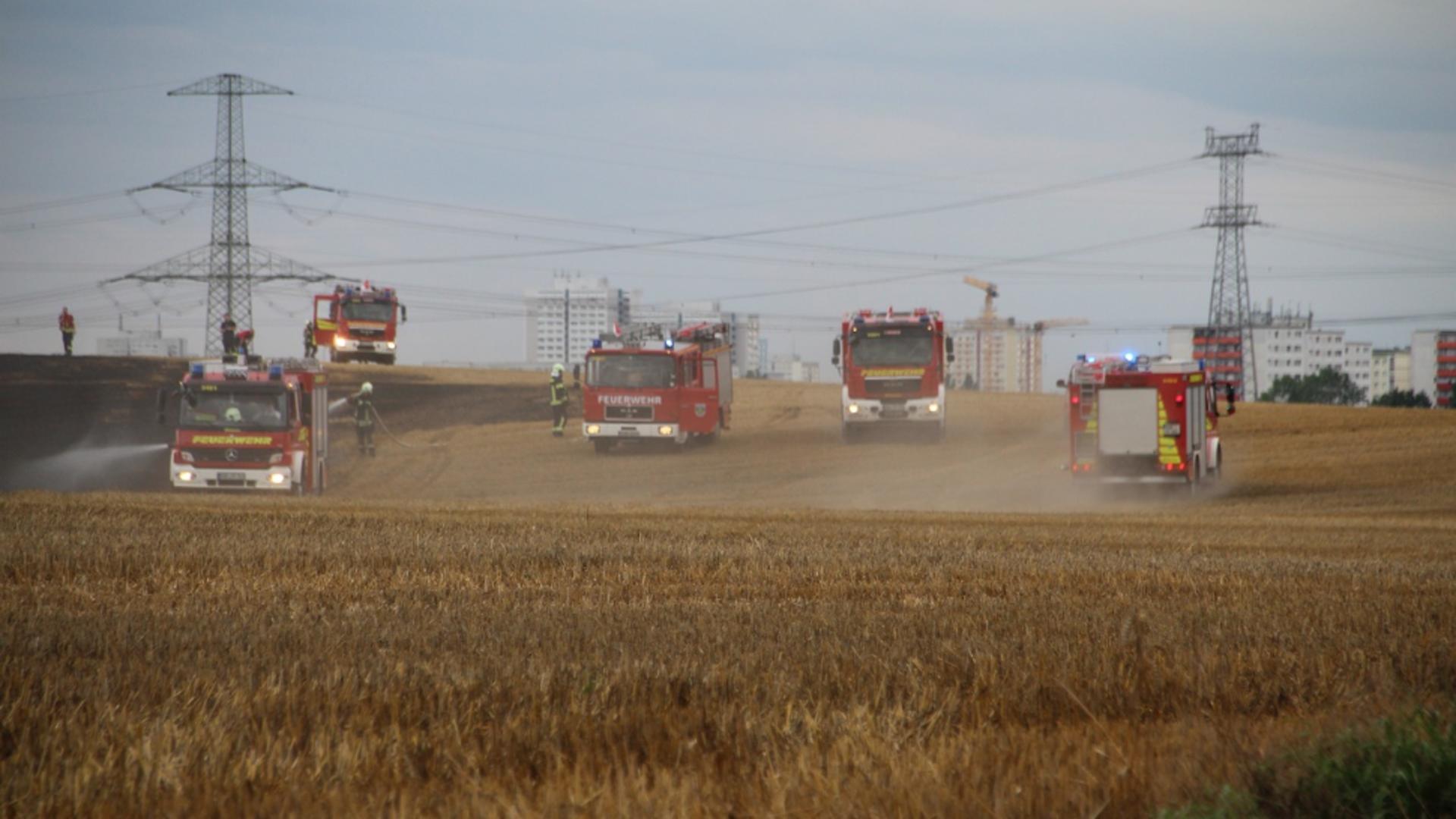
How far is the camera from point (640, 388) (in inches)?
1528

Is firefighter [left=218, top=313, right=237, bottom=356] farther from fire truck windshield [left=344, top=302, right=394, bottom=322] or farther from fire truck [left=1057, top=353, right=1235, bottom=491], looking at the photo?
fire truck [left=1057, top=353, right=1235, bottom=491]

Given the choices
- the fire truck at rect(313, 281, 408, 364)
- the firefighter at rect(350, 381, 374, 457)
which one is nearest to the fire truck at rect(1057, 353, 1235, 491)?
the firefighter at rect(350, 381, 374, 457)

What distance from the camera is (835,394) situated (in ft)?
198

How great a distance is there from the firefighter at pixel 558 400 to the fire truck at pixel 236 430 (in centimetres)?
1443

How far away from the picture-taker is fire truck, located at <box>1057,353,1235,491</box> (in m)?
29.5

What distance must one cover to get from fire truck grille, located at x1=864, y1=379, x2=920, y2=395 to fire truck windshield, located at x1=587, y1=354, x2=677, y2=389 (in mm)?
5675

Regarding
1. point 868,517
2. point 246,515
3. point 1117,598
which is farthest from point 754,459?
point 1117,598

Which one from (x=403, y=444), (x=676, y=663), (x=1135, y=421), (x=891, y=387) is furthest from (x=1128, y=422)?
(x=676, y=663)

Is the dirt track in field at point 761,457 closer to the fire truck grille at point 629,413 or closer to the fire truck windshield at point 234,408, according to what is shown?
the fire truck grille at point 629,413

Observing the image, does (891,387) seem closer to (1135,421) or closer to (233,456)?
(1135,421)

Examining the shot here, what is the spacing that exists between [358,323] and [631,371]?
83.1ft

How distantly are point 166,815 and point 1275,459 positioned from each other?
1452 inches

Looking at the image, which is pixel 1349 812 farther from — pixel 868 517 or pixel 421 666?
pixel 868 517

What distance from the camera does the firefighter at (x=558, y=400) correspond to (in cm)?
4269
